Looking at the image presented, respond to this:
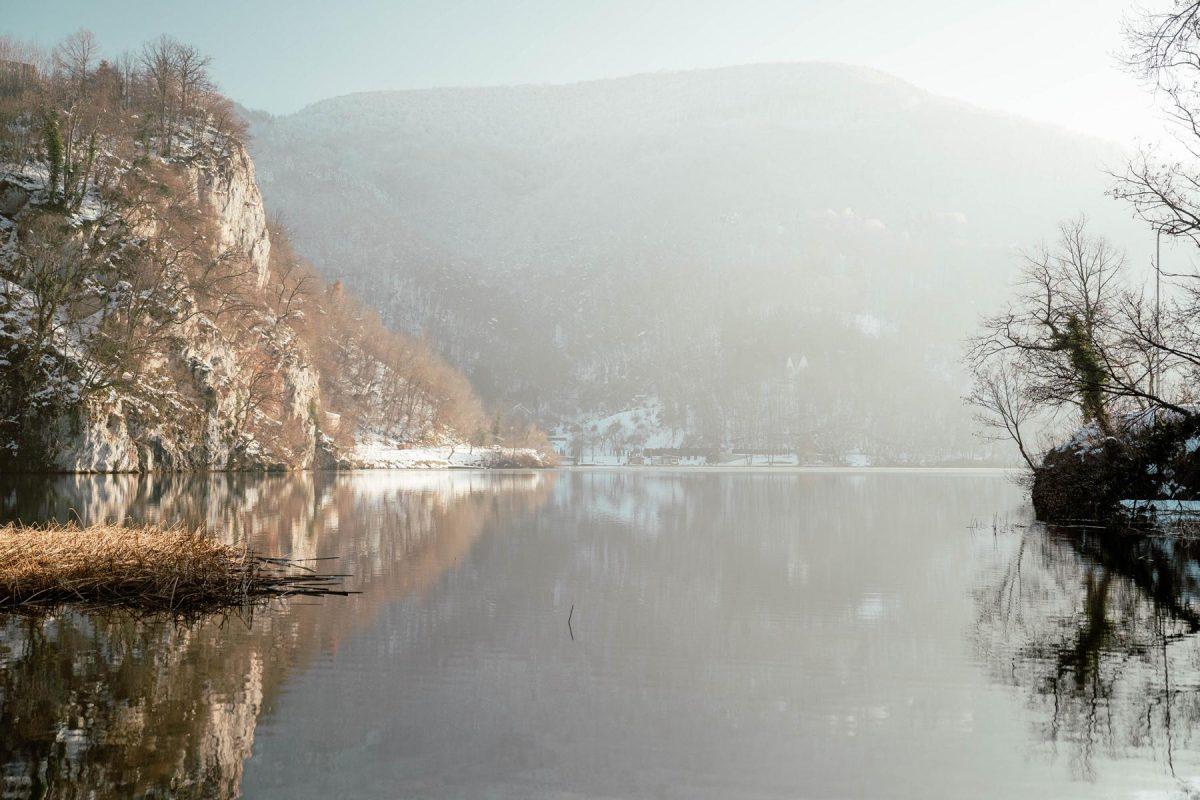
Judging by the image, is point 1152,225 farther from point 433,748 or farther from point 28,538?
point 28,538

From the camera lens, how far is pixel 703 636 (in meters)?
13.7

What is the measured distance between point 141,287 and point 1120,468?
72.7 metres

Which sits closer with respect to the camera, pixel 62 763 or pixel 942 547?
pixel 62 763

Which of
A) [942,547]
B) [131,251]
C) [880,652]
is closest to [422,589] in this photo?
[880,652]

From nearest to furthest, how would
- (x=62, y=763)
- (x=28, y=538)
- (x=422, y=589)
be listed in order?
(x=62, y=763), (x=28, y=538), (x=422, y=589)

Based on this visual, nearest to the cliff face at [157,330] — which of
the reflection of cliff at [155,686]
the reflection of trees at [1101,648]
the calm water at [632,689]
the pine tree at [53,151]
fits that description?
the pine tree at [53,151]

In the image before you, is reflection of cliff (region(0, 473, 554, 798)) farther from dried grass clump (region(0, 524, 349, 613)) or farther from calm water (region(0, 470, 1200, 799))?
dried grass clump (region(0, 524, 349, 613))

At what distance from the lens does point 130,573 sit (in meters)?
14.8

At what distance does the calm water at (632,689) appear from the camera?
746 cm

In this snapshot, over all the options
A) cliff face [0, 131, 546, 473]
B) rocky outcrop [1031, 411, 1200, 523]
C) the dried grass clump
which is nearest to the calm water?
the dried grass clump

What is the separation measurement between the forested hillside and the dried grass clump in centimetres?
5491

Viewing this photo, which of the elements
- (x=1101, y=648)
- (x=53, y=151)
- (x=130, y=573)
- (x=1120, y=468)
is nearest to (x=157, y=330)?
(x=53, y=151)

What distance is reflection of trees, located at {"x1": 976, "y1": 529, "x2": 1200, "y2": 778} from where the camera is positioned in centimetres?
852

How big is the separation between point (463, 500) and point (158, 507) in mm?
19061
